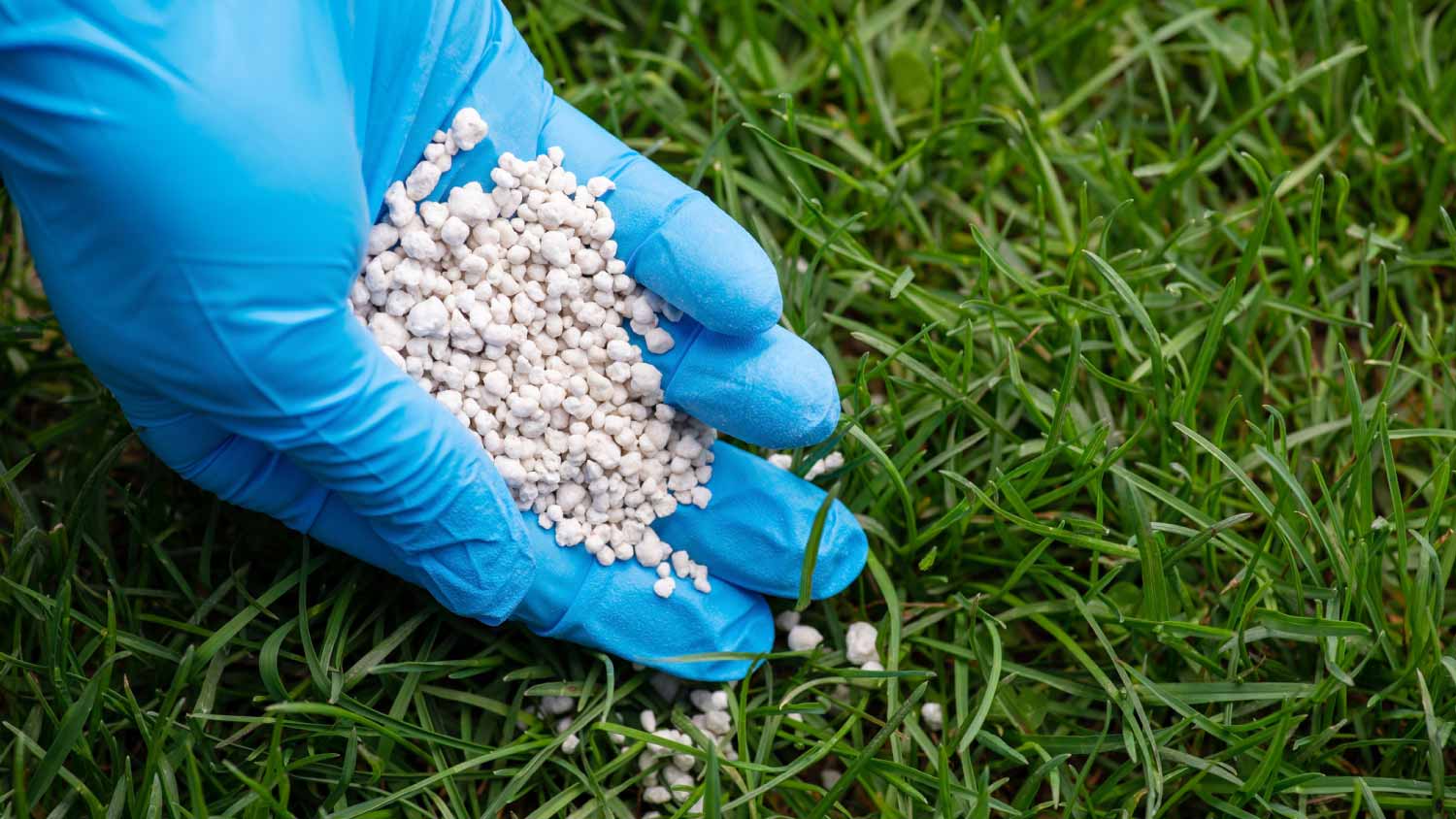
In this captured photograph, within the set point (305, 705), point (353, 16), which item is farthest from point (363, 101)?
point (305, 705)

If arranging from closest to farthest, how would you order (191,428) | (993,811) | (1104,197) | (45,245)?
(45,245)
(191,428)
(993,811)
(1104,197)

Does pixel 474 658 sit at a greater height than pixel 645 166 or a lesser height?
lesser

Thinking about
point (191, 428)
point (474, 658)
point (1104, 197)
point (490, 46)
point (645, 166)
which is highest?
point (490, 46)

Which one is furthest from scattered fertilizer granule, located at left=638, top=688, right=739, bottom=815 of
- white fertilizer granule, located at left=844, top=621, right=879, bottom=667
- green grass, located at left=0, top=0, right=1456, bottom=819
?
white fertilizer granule, located at left=844, top=621, right=879, bottom=667

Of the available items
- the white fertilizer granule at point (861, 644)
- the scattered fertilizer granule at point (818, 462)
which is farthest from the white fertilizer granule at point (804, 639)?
the scattered fertilizer granule at point (818, 462)

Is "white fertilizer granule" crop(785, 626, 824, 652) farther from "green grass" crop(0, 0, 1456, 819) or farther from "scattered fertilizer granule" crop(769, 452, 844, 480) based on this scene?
"scattered fertilizer granule" crop(769, 452, 844, 480)

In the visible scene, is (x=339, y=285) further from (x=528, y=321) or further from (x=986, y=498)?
(x=986, y=498)

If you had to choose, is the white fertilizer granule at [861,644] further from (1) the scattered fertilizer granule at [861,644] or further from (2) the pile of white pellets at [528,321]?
(2) the pile of white pellets at [528,321]

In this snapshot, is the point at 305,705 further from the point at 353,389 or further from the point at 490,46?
the point at 490,46
